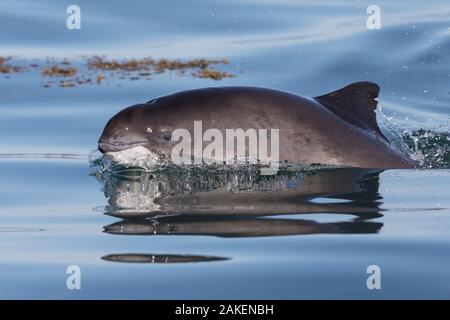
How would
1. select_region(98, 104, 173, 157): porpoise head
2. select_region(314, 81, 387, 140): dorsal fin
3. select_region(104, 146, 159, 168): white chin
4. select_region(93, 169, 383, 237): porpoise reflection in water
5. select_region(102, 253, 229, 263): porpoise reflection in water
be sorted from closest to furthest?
select_region(102, 253, 229, 263): porpoise reflection in water → select_region(93, 169, 383, 237): porpoise reflection in water → select_region(98, 104, 173, 157): porpoise head → select_region(104, 146, 159, 168): white chin → select_region(314, 81, 387, 140): dorsal fin

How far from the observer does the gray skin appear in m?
10.7

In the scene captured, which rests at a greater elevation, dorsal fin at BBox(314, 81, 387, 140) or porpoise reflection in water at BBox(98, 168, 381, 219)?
dorsal fin at BBox(314, 81, 387, 140)

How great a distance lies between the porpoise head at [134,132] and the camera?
10609 mm

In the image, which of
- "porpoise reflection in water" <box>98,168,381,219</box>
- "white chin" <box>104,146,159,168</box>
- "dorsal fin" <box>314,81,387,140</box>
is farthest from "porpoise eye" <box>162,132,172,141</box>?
"dorsal fin" <box>314,81,387,140</box>

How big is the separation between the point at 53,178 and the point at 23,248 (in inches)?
108

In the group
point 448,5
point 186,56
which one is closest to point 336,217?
point 186,56

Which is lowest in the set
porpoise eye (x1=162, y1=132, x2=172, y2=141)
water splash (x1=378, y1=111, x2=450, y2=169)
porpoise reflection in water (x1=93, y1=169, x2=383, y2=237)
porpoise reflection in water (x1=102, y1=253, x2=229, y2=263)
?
porpoise reflection in water (x1=102, y1=253, x2=229, y2=263)

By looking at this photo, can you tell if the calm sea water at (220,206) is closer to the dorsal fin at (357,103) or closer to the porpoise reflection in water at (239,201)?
the porpoise reflection in water at (239,201)

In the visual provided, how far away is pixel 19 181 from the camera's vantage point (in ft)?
37.9

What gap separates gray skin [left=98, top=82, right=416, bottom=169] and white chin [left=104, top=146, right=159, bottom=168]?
0.24ft

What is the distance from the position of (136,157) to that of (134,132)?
359 millimetres

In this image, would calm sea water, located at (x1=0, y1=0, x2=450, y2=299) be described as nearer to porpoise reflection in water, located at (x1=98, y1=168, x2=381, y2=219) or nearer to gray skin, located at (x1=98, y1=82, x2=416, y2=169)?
porpoise reflection in water, located at (x1=98, y1=168, x2=381, y2=219)
